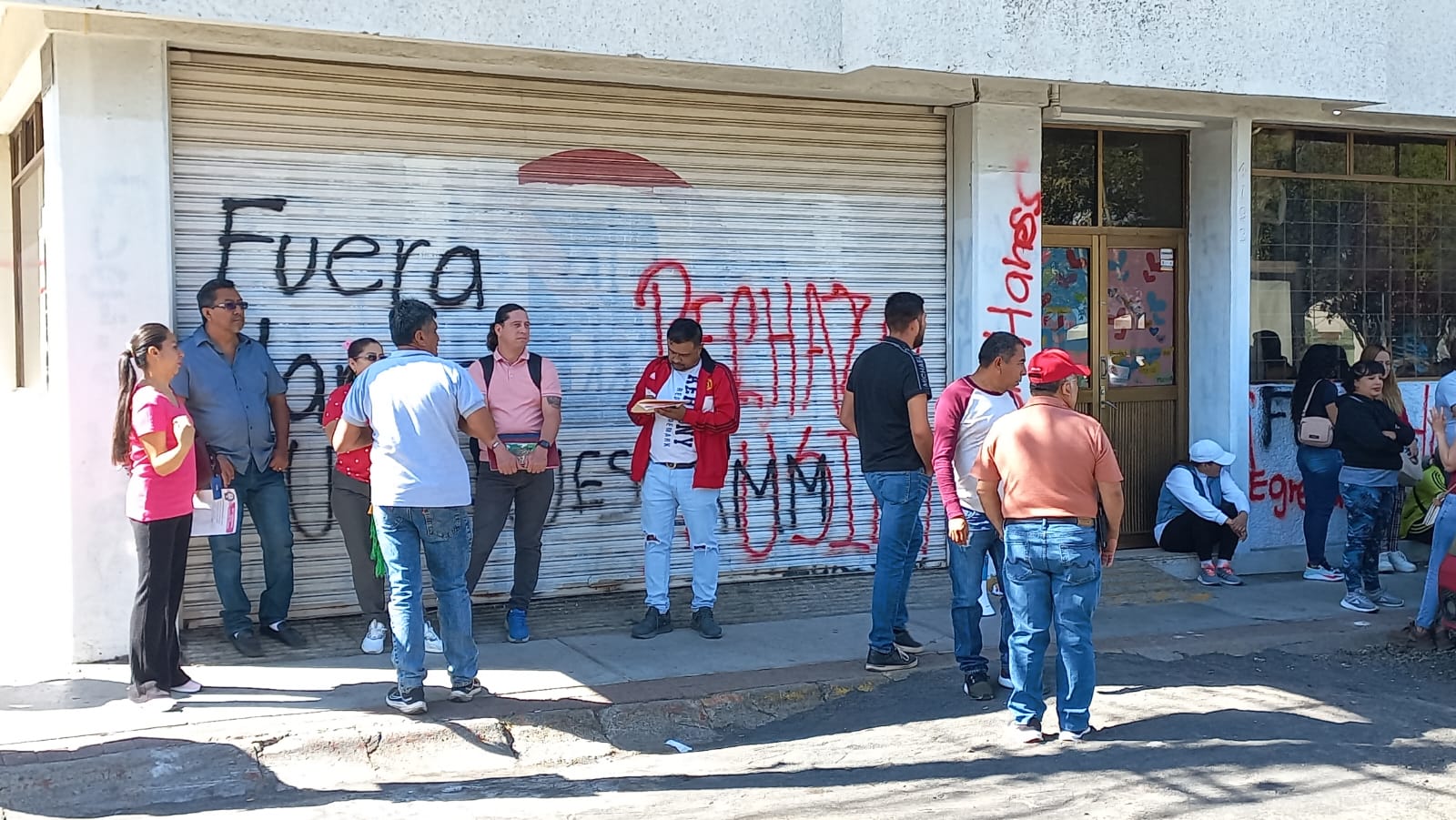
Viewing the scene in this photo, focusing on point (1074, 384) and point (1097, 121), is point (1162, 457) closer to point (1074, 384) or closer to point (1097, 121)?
point (1097, 121)

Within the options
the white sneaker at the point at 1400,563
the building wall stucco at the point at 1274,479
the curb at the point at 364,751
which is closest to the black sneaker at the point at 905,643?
the curb at the point at 364,751

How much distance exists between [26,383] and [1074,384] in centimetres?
747

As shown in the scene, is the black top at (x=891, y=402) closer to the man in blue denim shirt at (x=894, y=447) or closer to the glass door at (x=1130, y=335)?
the man in blue denim shirt at (x=894, y=447)

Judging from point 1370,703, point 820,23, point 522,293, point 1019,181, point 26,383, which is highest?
point 820,23

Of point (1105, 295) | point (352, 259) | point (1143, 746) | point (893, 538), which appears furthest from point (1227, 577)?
point (352, 259)

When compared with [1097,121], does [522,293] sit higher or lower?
lower

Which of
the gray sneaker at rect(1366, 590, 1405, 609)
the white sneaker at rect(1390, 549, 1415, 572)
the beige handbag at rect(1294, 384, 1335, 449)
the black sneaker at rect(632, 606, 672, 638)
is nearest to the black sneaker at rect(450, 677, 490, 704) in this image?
the black sneaker at rect(632, 606, 672, 638)

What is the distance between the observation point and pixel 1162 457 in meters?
10.4

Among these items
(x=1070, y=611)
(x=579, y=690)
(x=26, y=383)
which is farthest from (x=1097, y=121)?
Result: (x=26, y=383)

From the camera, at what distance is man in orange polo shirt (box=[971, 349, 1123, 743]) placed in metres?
5.77

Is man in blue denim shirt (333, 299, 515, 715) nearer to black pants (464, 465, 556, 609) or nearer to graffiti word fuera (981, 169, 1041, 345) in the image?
black pants (464, 465, 556, 609)

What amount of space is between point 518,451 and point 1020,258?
4022 mm

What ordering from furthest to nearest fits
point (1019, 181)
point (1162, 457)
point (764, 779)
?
point (1162, 457), point (1019, 181), point (764, 779)

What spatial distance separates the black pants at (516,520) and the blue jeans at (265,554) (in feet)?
3.33
